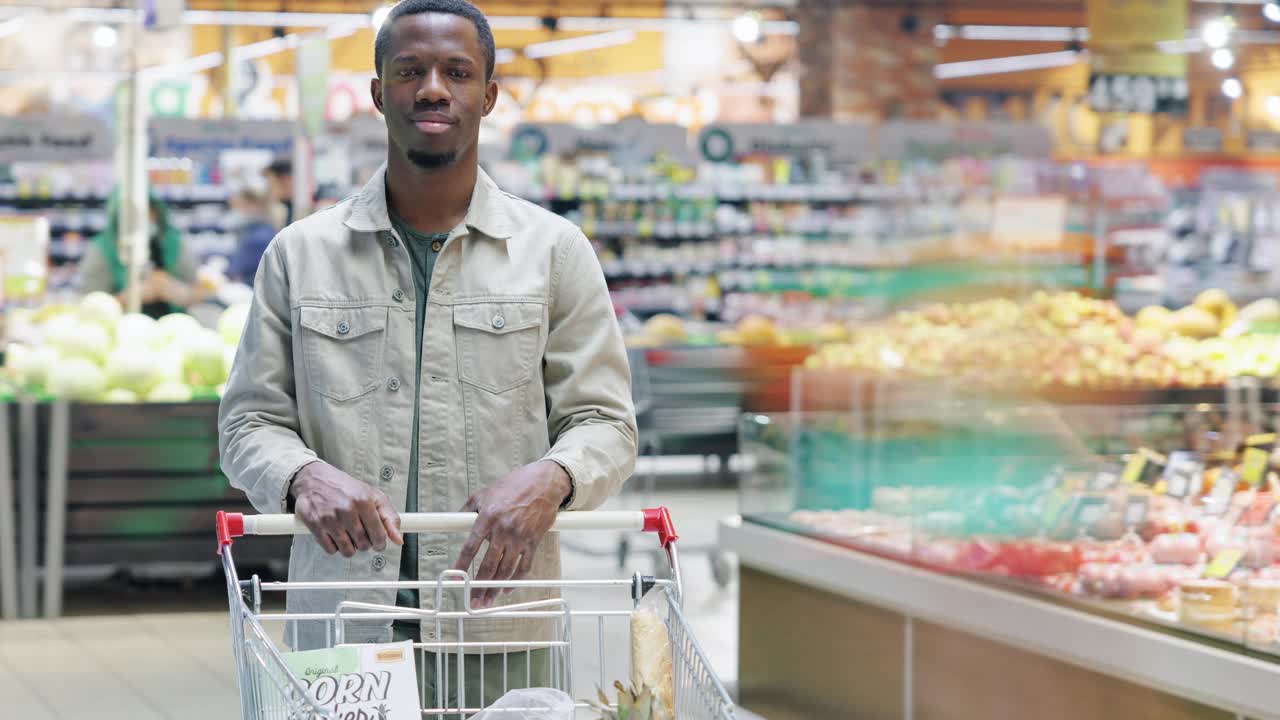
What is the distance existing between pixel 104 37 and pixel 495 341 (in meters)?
15.4

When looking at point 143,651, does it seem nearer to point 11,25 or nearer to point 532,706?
point 532,706

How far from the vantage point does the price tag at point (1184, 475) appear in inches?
159

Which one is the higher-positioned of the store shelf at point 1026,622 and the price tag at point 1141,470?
the price tag at point 1141,470

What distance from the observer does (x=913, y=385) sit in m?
5.15

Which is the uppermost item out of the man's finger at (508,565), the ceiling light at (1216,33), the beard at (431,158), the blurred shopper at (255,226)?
the ceiling light at (1216,33)

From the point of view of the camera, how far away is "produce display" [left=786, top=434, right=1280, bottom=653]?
356 cm

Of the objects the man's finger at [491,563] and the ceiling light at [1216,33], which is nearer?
the man's finger at [491,563]

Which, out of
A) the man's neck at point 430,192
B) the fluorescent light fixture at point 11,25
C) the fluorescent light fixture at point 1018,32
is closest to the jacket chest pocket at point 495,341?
the man's neck at point 430,192

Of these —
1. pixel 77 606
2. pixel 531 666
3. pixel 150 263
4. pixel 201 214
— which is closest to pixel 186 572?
pixel 77 606

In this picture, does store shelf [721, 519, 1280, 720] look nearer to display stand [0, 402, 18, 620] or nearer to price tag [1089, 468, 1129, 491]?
price tag [1089, 468, 1129, 491]

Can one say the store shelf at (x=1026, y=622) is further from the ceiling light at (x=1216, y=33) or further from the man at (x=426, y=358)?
the ceiling light at (x=1216, y=33)

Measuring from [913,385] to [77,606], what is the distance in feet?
12.1

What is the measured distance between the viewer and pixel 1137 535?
3.90 m

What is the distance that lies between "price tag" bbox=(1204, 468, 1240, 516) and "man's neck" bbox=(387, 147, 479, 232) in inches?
101
